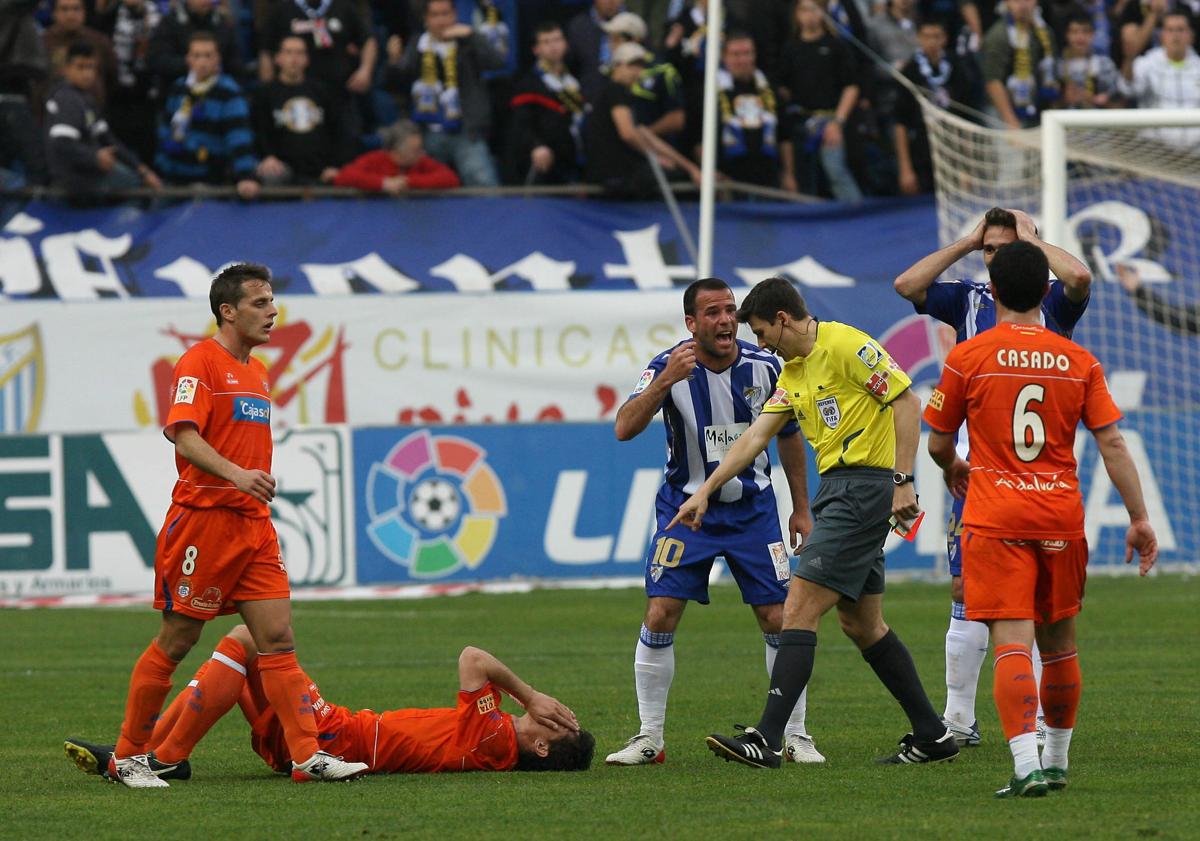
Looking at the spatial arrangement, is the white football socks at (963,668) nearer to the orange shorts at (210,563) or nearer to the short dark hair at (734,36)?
the orange shorts at (210,563)

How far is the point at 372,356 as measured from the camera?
20.3 meters

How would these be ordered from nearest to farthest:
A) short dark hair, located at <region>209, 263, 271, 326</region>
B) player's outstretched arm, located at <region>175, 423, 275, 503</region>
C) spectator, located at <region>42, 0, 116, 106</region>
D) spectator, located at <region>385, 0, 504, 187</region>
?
player's outstretched arm, located at <region>175, 423, 275, 503</region>
short dark hair, located at <region>209, 263, 271, 326</region>
spectator, located at <region>42, 0, 116, 106</region>
spectator, located at <region>385, 0, 504, 187</region>

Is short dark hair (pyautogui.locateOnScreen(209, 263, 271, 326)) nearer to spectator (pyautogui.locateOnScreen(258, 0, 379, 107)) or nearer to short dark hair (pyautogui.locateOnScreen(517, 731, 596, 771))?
short dark hair (pyautogui.locateOnScreen(517, 731, 596, 771))

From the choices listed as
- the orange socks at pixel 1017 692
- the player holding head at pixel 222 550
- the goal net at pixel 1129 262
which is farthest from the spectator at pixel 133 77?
the orange socks at pixel 1017 692

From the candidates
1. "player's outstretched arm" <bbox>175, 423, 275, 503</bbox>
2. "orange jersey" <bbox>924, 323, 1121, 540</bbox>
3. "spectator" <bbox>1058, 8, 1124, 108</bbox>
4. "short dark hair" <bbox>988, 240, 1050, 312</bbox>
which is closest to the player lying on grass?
"player's outstretched arm" <bbox>175, 423, 275, 503</bbox>

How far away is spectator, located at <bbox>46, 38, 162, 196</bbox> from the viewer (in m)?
21.2

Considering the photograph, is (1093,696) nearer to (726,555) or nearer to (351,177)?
(726,555)

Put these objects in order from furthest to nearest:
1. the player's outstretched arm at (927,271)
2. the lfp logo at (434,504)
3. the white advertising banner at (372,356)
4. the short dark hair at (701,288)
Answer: the white advertising banner at (372,356) → the lfp logo at (434,504) → the short dark hair at (701,288) → the player's outstretched arm at (927,271)

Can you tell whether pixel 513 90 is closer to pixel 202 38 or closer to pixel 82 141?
pixel 202 38

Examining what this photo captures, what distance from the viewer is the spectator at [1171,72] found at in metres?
21.8

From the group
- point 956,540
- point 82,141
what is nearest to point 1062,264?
point 956,540

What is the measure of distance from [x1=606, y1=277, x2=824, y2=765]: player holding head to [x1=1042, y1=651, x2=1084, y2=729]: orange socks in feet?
4.70

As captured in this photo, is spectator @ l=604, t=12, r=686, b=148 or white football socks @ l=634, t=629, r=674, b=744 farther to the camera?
spectator @ l=604, t=12, r=686, b=148

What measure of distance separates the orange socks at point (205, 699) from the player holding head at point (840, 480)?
211 centimetres
